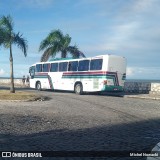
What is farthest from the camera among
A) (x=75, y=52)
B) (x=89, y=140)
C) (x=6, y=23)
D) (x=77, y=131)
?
(x=75, y=52)

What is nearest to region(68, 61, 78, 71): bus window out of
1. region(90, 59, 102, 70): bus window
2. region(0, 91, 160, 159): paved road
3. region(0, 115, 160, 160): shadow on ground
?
region(90, 59, 102, 70): bus window

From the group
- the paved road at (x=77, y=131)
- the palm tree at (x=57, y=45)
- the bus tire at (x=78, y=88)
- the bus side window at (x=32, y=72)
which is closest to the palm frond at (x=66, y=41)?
the palm tree at (x=57, y=45)

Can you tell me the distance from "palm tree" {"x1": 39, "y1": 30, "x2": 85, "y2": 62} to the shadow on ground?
2749cm

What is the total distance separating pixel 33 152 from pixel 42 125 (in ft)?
12.6

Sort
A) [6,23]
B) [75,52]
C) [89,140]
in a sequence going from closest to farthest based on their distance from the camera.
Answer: [89,140]
[6,23]
[75,52]

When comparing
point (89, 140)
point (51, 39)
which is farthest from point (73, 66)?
point (89, 140)

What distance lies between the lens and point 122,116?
43.9 feet

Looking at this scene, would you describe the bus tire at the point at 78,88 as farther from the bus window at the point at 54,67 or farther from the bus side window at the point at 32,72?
the bus side window at the point at 32,72

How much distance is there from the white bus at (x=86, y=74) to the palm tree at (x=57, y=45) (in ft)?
19.0

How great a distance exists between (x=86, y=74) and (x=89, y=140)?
1798 cm

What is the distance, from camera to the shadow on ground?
7.62 meters

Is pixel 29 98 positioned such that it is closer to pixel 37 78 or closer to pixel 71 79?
pixel 71 79

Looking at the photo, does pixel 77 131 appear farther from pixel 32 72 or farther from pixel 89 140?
pixel 32 72

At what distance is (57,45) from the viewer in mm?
37875
